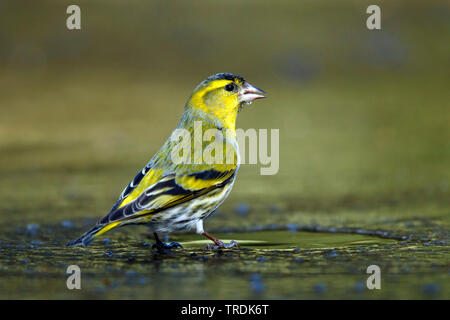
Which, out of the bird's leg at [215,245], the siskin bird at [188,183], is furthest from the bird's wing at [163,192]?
the bird's leg at [215,245]

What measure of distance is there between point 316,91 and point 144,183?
879 cm

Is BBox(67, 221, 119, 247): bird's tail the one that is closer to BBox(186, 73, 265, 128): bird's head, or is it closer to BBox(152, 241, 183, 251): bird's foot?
BBox(152, 241, 183, 251): bird's foot

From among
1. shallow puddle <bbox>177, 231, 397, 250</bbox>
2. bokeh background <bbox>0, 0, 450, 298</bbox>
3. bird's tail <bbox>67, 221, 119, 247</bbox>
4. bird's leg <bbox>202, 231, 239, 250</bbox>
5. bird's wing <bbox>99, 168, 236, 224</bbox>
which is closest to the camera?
bird's tail <bbox>67, 221, 119, 247</bbox>

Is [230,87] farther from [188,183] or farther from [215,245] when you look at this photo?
[215,245]

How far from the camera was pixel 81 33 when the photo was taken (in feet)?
50.9

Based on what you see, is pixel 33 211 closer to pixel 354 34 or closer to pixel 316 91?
pixel 316 91

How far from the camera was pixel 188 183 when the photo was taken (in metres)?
5.47

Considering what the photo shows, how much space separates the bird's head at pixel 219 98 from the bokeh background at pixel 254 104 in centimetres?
105

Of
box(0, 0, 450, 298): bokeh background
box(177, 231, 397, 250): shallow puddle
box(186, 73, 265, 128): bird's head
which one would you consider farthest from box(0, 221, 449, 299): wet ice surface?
box(186, 73, 265, 128): bird's head

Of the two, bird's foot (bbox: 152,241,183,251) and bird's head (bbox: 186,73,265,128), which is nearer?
bird's foot (bbox: 152,241,183,251)

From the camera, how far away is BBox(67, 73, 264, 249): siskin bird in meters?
5.20

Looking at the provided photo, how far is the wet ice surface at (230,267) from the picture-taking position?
14.5 ft

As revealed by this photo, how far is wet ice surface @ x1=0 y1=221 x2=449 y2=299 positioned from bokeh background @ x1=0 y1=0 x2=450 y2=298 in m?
0.28
